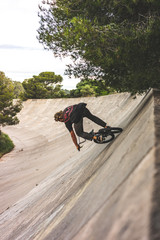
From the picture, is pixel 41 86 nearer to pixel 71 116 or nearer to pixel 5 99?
pixel 5 99

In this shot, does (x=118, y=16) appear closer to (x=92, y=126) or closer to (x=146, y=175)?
(x=146, y=175)

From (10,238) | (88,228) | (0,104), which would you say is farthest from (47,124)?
(88,228)

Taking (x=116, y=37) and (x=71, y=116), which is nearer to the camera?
(x=116, y=37)

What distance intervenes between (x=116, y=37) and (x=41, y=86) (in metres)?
39.1

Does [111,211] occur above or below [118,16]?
below

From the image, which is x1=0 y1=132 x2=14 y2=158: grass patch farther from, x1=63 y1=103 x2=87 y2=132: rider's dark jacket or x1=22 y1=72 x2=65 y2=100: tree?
x1=22 y1=72 x2=65 y2=100: tree

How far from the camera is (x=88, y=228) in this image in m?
1.22

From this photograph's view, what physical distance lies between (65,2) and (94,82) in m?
3.08

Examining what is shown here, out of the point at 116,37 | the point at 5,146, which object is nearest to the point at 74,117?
the point at 116,37

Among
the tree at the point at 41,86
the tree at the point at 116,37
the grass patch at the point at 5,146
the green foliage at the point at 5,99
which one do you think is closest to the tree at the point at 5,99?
the green foliage at the point at 5,99

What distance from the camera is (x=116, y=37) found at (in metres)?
4.64

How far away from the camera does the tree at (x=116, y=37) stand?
15.1 ft

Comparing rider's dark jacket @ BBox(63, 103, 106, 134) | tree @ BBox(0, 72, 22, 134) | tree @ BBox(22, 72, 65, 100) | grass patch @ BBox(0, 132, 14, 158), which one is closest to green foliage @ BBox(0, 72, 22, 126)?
tree @ BBox(0, 72, 22, 134)

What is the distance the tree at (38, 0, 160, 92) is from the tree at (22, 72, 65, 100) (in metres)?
32.6
